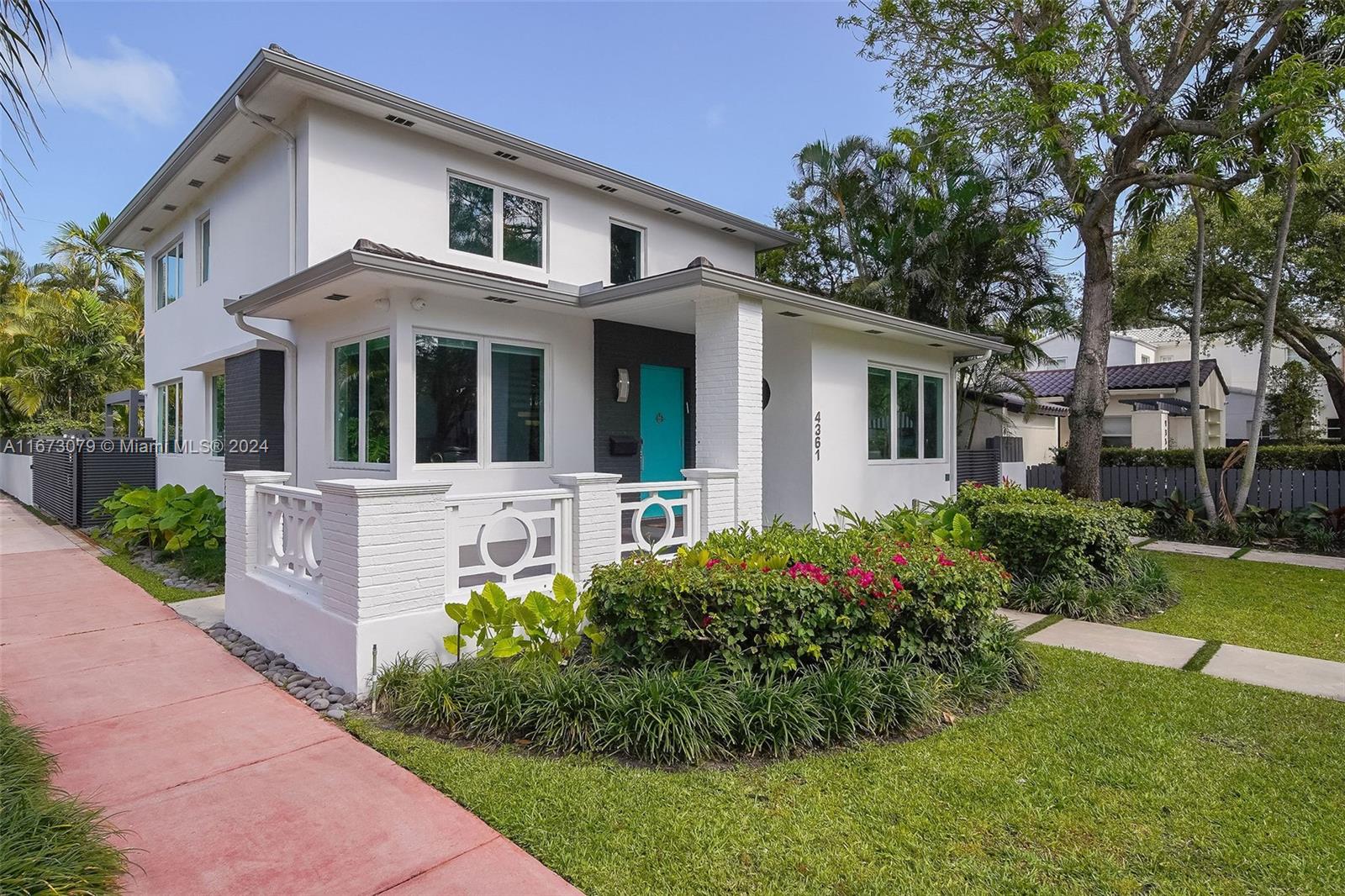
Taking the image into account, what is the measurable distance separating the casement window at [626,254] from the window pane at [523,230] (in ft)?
4.71

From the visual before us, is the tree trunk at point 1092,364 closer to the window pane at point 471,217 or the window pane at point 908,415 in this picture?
the window pane at point 908,415

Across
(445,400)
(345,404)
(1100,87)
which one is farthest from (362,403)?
(1100,87)

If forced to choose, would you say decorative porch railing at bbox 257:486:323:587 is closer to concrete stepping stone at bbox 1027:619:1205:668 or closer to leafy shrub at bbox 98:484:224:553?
leafy shrub at bbox 98:484:224:553

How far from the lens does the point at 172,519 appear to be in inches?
352

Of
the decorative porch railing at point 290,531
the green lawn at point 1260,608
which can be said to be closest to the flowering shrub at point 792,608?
the decorative porch railing at point 290,531

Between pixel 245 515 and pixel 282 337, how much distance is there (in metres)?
3.68

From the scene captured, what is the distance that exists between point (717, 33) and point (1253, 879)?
482 inches

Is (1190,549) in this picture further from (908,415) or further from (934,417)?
(908,415)

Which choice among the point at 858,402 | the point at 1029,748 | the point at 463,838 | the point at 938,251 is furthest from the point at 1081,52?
the point at 463,838

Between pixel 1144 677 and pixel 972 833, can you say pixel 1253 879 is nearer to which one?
pixel 972 833

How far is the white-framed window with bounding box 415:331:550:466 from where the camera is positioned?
25.1ft

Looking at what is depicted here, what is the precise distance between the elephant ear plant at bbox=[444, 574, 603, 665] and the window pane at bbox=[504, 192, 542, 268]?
243 inches

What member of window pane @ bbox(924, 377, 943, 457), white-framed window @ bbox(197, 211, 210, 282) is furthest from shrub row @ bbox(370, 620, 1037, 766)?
white-framed window @ bbox(197, 211, 210, 282)

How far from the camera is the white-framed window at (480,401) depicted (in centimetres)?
766
